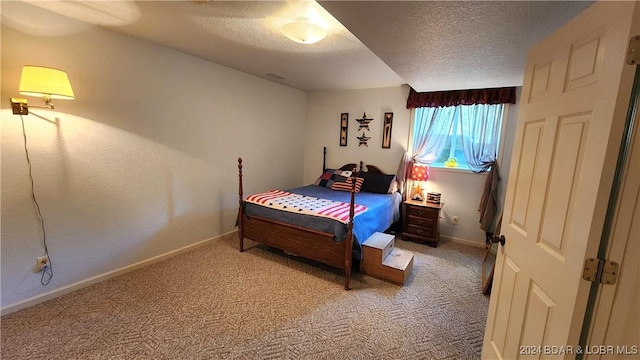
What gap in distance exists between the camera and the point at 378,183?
4.02 meters

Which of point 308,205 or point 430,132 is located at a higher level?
point 430,132

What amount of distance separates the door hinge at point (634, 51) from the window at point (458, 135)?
2952 mm

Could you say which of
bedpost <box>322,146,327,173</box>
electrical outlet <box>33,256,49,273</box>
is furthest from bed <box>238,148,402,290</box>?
electrical outlet <box>33,256,49,273</box>

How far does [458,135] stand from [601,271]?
316 cm

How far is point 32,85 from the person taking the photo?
1.78 m

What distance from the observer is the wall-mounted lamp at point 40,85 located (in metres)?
1.78

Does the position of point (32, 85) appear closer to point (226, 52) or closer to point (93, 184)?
point (93, 184)

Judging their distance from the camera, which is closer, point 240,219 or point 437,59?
point 437,59

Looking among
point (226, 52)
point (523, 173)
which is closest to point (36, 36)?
point (226, 52)

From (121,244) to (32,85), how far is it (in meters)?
1.55

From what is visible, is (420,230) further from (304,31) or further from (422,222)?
(304,31)

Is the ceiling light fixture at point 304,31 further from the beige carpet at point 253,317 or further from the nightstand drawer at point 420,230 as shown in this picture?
the nightstand drawer at point 420,230

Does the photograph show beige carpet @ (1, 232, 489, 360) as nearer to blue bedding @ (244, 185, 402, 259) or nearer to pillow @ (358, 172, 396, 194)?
blue bedding @ (244, 185, 402, 259)

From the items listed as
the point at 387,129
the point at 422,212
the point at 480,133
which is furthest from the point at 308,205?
the point at 480,133
